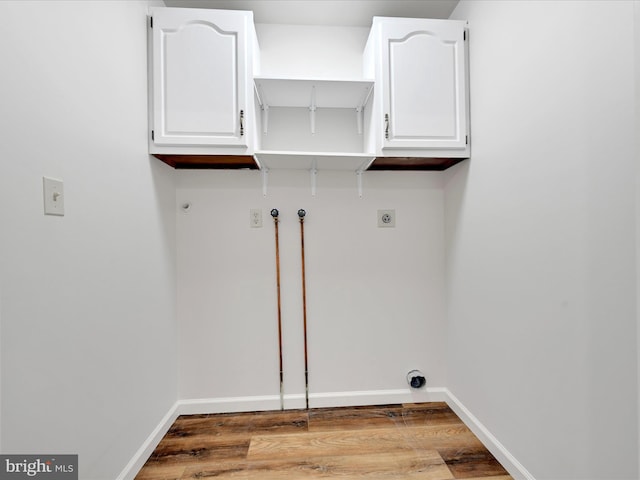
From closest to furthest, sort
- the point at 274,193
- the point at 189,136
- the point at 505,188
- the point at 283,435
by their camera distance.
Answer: the point at 505,188 → the point at 189,136 → the point at 283,435 → the point at 274,193

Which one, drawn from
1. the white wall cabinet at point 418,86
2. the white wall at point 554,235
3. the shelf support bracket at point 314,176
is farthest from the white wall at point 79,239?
the white wall at point 554,235

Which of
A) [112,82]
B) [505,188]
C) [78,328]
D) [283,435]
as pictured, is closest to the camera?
[78,328]

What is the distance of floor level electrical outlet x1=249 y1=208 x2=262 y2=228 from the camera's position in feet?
6.37

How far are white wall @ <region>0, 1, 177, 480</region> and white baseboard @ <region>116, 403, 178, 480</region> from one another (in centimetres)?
5

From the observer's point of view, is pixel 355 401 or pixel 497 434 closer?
pixel 497 434

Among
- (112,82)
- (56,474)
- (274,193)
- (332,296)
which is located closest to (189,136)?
(112,82)

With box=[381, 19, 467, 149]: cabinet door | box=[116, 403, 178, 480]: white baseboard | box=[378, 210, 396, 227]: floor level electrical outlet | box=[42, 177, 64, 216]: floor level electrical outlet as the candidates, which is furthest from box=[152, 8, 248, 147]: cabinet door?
box=[116, 403, 178, 480]: white baseboard

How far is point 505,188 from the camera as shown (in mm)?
1397

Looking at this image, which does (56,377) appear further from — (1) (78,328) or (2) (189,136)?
(2) (189,136)

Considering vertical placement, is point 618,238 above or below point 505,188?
below

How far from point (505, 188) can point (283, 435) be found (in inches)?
69.7

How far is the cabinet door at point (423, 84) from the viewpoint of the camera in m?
1.62

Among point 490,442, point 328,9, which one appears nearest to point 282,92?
point 328,9

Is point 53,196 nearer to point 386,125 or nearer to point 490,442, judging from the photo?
point 386,125
